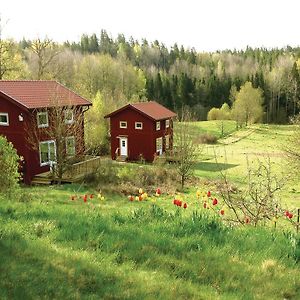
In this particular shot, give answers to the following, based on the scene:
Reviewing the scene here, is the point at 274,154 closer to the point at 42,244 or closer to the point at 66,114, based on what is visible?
the point at 66,114

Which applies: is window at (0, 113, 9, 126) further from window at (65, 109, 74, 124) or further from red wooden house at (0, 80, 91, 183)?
window at (65, 109, 74, 124)

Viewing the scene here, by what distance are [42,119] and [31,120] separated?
3.15ft

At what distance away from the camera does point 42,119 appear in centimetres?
2602

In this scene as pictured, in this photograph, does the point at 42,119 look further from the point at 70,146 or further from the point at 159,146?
the point at 159,146

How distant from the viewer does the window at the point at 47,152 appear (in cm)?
2594

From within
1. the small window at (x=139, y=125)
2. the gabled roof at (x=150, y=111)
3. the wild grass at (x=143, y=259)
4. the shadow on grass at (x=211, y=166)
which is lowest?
the shadow on grass at (x=211, y=166)

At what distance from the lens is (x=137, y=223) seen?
6.65 meters

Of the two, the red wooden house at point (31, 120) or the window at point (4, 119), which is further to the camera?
the window at point (4, 119)

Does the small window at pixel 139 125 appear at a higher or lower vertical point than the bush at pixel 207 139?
higher

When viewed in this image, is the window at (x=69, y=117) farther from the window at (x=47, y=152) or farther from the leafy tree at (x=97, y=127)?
the leafy tree at (x=97, y=127)

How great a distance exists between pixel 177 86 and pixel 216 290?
8785 centimetres

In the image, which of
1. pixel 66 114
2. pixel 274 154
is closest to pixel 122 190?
pixel 66 114

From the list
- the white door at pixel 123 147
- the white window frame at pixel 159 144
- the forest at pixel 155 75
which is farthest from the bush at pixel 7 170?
the forest at pixel 155 75

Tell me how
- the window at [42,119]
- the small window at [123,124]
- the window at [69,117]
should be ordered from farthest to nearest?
the small window at [123,124] < the window at [69,117] < the window at [42,119]
